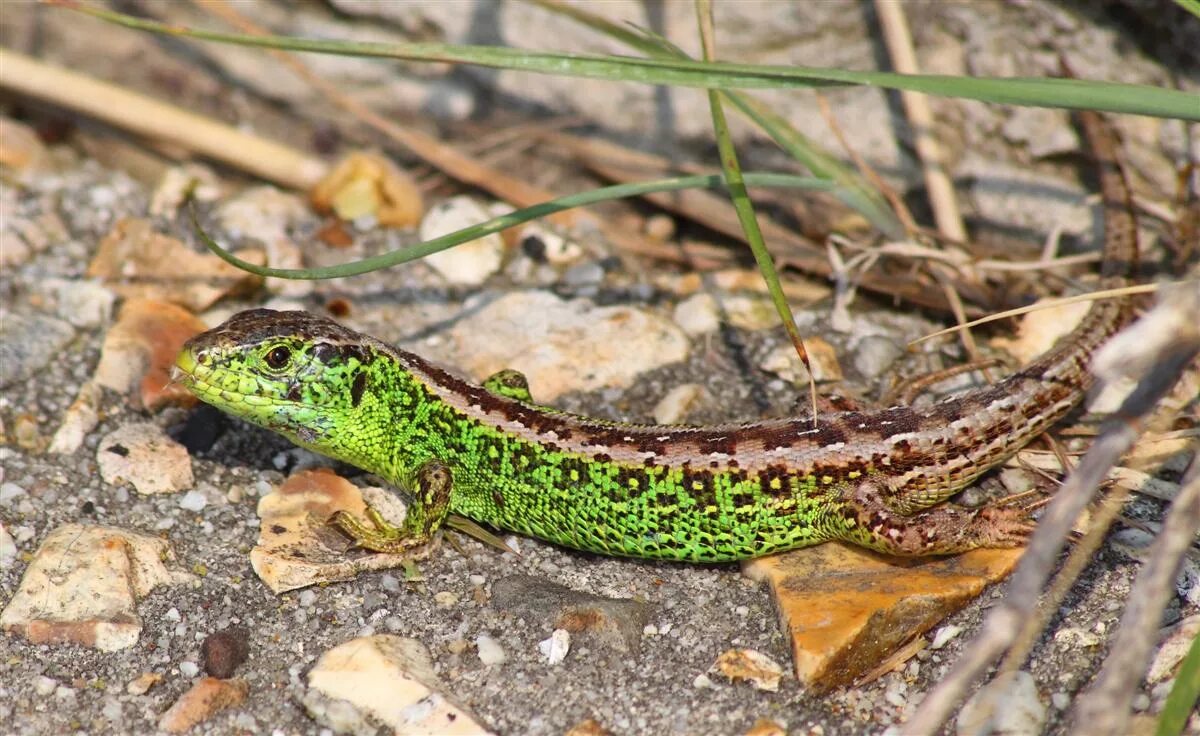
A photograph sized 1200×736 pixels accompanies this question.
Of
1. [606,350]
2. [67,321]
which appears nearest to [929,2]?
[606,350]

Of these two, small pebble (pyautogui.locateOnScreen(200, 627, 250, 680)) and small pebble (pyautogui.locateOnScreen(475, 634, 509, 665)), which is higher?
small pebble (pyautogui.locateOnScreen(475, 634, 509, 665))

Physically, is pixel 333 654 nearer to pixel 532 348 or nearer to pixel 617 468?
pixel 617 468

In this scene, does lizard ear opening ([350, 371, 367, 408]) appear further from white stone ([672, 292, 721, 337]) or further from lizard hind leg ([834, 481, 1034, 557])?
lizard hind leg ([834, 481, 1034, 557])

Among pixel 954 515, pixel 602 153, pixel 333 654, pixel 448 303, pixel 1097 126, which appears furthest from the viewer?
pixel 602 153

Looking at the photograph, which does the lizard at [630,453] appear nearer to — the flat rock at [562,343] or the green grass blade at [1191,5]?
the flat rock at [562,343]

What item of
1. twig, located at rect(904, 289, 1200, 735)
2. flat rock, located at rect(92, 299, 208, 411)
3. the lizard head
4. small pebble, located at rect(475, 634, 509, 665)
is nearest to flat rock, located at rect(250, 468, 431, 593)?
the lizard head

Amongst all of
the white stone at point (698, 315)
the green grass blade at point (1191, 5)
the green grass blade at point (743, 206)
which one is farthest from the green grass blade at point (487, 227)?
the green grass blade at point (1191, 5)
